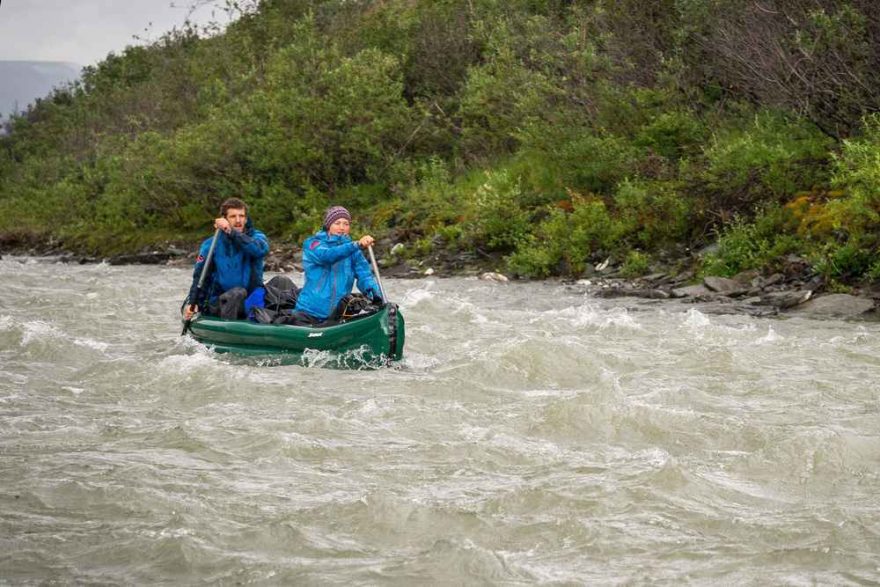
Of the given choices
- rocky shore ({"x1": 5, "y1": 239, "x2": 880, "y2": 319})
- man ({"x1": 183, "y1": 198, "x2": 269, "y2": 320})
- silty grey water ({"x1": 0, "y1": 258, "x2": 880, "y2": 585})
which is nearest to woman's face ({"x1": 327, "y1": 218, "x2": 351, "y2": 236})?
man ({"x1": 183, "y1": 198, "x2": 269, "y2": 320})

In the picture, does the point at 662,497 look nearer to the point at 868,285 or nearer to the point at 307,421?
the point at 307,421

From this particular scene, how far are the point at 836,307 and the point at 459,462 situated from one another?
24.0 ft

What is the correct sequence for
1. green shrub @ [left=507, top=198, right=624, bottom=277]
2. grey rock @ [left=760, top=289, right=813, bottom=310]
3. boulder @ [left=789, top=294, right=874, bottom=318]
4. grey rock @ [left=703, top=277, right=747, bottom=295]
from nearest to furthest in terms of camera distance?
boulder @ [left=789, top=294, right=874, bottom=318] < grey rock @ [left=760, top=289, right=813, bottom=310] < grey rock @ [left=703, top=277, right=747, bottom=295] < green shrub @ [left=507, top=198, right=624, bottom=277]

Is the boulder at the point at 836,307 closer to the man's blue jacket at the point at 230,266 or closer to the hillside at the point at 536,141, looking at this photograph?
the hillside at the point at 536,141

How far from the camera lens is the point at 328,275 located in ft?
34.1

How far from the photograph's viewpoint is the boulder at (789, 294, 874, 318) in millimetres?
12305

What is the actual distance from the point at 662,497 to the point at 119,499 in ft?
8.95

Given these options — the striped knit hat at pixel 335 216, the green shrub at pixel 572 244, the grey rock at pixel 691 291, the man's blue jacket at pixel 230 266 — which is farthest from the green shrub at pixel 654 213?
the striped knit hat at pixel 335 216

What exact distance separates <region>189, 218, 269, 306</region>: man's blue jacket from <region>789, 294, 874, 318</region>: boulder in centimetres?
590

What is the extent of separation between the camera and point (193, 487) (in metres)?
6.01

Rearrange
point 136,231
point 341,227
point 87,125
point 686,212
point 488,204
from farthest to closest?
point 87,125
point 136,231
point 488,204
point 686,212
point 341,227

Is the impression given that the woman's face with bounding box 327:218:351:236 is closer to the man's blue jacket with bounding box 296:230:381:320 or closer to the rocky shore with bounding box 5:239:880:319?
the man's blue jacket with bounding box 296:230:381:320

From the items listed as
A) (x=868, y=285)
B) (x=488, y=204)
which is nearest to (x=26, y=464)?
(x=868, y=285)

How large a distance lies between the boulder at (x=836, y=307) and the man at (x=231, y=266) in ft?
19.5
